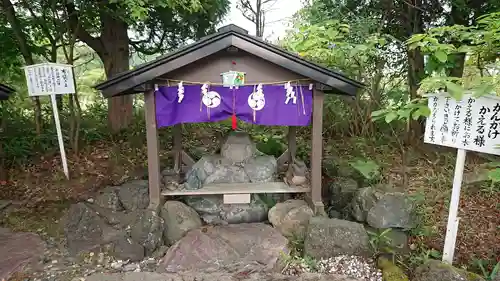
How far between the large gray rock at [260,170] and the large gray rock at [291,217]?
657mm

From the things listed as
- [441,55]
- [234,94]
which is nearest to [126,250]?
[234,94]

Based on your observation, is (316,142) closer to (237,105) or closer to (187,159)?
(237,105)

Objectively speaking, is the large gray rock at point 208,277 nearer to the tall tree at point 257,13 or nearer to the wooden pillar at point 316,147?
the wooden pillar at point 316,147

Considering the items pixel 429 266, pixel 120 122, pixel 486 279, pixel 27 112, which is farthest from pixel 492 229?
pixel 27 112

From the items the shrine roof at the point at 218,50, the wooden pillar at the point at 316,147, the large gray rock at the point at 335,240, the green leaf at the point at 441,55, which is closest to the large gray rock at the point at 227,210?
the wooden pillar at the point at 316,147

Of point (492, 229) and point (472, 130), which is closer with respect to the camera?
point (472, 130)

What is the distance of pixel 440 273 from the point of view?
12.6 feet

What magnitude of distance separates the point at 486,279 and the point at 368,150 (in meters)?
4.31

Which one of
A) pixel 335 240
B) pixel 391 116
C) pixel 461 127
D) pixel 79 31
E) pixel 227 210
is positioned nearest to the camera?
pixel 461 127

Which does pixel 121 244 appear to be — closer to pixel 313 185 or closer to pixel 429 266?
pixel 313 185

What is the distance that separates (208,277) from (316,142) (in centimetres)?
276

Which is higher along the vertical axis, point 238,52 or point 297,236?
point 238,52

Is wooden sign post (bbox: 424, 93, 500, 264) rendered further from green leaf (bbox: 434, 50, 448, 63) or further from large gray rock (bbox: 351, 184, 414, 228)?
large gray rock (bbox: 351, 184, 414, 228)

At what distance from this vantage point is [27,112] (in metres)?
10.7
